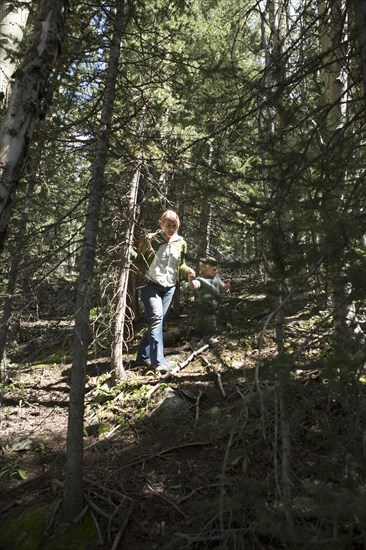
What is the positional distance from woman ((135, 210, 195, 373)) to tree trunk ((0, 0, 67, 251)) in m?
2.75

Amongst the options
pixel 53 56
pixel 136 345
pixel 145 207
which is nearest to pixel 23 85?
pixel 53 56

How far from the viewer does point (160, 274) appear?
616 cm

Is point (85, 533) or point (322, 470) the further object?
point (85, 533)

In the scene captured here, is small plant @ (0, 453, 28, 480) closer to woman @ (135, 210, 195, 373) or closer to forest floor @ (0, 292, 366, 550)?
forest floor @ (0, 292, 366, 550)

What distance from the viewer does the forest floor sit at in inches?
93.0

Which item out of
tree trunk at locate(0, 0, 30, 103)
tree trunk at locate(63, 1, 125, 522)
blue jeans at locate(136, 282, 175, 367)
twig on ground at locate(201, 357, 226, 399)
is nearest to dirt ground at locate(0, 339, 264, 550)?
twig on ground at locate(201, 357, 226, 399)

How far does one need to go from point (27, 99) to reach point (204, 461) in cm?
388

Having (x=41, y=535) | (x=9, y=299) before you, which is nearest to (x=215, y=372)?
(x=9, y=299)

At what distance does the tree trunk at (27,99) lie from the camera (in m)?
3.29

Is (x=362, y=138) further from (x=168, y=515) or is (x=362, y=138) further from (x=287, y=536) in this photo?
(x=168, y=515)

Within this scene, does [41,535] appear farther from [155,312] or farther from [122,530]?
[155,312]

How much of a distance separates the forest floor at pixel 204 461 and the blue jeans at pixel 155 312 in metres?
0.36

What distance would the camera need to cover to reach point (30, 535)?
3344 mm

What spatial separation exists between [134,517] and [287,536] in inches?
66.5
